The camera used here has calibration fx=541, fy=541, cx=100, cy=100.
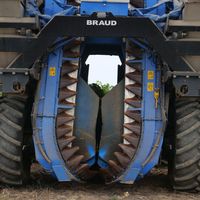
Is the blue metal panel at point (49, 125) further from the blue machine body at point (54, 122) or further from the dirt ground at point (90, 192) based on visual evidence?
the dirt ground at point (90, 192)

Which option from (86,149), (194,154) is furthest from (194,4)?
(86,149)

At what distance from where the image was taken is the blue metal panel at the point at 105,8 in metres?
5.12

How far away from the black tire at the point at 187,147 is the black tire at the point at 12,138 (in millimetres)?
1510

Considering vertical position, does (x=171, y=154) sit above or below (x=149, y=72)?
below

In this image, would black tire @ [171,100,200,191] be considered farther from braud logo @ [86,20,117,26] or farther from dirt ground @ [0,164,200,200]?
braud logo @ [86,20,117,26]

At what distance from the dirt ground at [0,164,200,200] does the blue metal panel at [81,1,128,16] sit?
68.8 inches

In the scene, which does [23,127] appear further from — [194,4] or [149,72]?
[194,4]

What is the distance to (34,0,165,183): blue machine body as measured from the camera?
5.13 metres

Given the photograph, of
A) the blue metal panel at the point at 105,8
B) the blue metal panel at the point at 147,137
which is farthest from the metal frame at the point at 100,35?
the blue metal panel at the point at 147,137

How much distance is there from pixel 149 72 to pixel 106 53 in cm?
140

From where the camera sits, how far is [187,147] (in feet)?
17.0

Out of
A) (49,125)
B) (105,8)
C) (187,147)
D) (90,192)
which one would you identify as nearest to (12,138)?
(49,125)

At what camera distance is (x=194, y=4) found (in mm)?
4992

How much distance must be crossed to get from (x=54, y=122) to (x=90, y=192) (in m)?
0.84
